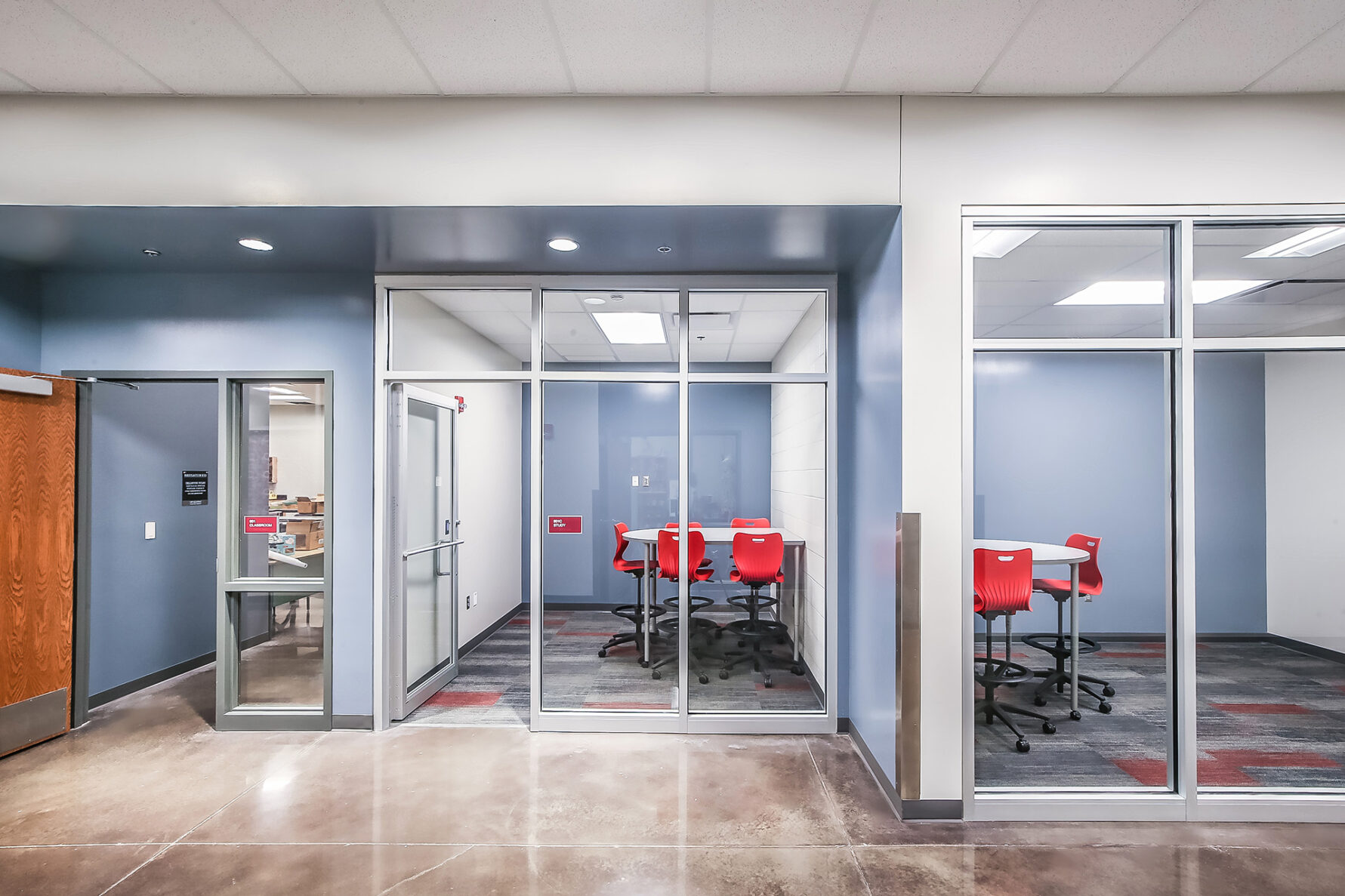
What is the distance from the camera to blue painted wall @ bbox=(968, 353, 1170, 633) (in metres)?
A: 3.02

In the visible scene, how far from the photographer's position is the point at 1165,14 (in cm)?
235

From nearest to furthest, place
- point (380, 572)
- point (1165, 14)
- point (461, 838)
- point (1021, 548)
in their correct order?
1. point (1165, 14)
2. point (461, 838)
3. point (1021, 548)
4. point (380, 572)

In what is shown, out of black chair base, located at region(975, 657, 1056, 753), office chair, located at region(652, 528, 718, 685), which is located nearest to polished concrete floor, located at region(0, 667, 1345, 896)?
office chair, located at region(652, 528, 718, 685)

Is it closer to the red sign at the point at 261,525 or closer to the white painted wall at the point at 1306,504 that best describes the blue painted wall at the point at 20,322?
the red sign at the point at 261,525

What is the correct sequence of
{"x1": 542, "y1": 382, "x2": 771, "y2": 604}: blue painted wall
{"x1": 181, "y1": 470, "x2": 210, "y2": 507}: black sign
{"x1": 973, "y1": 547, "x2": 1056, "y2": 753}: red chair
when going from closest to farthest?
{"x1": 973, "y1": 547, "x2": 1056, "y2": 753}: red chair, {"x1": 542, "y1": 382, "x2": 771, "y2": 604}: blue painted wall, {"x1": 181, "y1": 470, "x2": 210, "y2": 507}: black sign

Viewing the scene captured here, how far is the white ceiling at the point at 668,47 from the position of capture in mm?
2320

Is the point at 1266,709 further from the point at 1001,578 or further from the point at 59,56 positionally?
the point at 59,56

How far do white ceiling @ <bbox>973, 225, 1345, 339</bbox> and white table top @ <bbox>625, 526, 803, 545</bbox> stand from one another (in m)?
1.61

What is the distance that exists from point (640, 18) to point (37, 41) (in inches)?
92.7

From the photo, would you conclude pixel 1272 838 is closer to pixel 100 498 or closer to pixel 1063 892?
pixel 1063 892

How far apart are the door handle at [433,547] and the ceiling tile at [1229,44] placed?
176 inches

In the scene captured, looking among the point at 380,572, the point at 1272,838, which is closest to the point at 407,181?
the point at 380,572

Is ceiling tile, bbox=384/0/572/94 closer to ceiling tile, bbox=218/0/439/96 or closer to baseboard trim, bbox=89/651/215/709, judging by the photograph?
ceiling tile, bbox=218/0/439/96

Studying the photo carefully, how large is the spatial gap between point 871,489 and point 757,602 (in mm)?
1073
